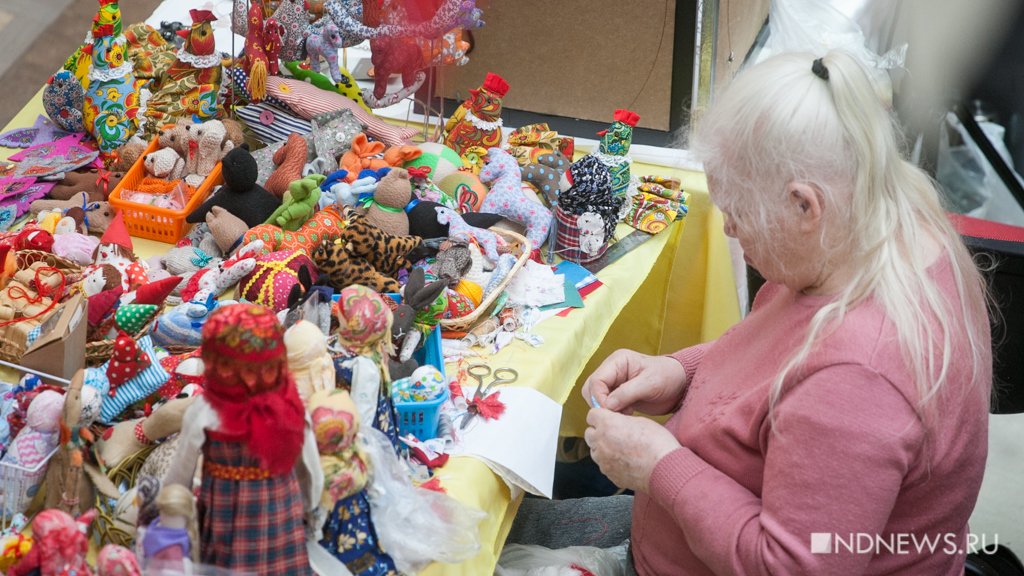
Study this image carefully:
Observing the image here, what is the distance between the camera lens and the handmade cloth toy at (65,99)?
1.85m

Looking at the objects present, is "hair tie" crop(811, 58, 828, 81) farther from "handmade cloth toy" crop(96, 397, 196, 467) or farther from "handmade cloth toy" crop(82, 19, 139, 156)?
"handmade cloth toy" crop(82, 19, 139, 156)

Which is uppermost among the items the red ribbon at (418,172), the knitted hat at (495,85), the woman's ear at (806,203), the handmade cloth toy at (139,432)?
the woman's ear at (806,203)

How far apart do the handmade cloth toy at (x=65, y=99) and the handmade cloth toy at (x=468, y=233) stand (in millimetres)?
887

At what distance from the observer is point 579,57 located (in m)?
2.47

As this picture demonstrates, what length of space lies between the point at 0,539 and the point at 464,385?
0.65m

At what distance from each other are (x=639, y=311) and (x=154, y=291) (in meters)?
1.15

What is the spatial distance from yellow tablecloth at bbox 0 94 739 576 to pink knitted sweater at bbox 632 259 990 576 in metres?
0.33

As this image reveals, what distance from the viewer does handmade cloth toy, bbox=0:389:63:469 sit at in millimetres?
988

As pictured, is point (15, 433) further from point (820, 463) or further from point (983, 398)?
point (983, 398)

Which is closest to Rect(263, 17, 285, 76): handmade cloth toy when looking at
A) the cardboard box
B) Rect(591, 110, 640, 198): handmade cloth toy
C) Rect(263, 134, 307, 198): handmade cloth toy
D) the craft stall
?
the craft stall

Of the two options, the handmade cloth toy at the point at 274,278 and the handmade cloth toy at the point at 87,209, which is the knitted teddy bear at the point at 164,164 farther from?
the handmade cloth toy at the point at 274,278

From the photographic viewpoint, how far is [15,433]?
1.05 metres

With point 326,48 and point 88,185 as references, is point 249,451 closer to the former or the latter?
point 88,185

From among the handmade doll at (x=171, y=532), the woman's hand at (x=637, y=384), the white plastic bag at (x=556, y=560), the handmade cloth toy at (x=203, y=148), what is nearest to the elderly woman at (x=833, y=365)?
the woman's hand at (x=637, y=384)
